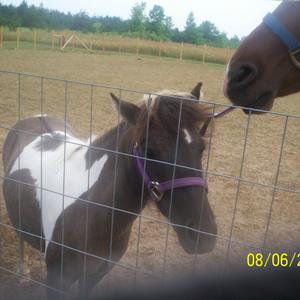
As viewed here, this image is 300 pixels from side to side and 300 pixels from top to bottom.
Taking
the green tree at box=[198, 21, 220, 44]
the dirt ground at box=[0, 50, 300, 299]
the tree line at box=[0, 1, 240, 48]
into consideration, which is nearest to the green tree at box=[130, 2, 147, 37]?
the tree line at box=[0, 1, 240, 48]

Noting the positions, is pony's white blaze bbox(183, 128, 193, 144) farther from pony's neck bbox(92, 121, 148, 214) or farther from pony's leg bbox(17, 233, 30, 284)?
pony's leg bbox(17, 233, 30, 284)

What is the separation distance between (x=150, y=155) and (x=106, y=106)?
6251 mm

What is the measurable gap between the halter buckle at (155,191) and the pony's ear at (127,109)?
0.30 meters

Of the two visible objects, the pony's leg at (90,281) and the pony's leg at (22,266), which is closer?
the pony's leg at (90,281)

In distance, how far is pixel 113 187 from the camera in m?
1.88

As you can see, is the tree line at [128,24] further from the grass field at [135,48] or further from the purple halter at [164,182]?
the purple halter at [164,182]

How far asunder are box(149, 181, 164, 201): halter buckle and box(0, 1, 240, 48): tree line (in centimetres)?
3351

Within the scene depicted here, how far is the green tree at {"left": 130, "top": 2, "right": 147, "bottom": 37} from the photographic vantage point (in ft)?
138

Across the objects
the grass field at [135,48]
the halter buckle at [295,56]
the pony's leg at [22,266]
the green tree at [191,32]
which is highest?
the green tree at [191,32]

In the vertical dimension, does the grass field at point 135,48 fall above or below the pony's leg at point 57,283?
above

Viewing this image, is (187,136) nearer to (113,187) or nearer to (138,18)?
(113,187)

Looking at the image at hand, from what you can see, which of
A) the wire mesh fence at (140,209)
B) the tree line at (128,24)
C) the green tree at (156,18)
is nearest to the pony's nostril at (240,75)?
the wire mesh fence at (140,209)

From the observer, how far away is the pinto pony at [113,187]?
1.56m

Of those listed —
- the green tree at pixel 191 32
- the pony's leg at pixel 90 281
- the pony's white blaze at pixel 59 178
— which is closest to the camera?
the pony's white blaze at pixel 59 178
